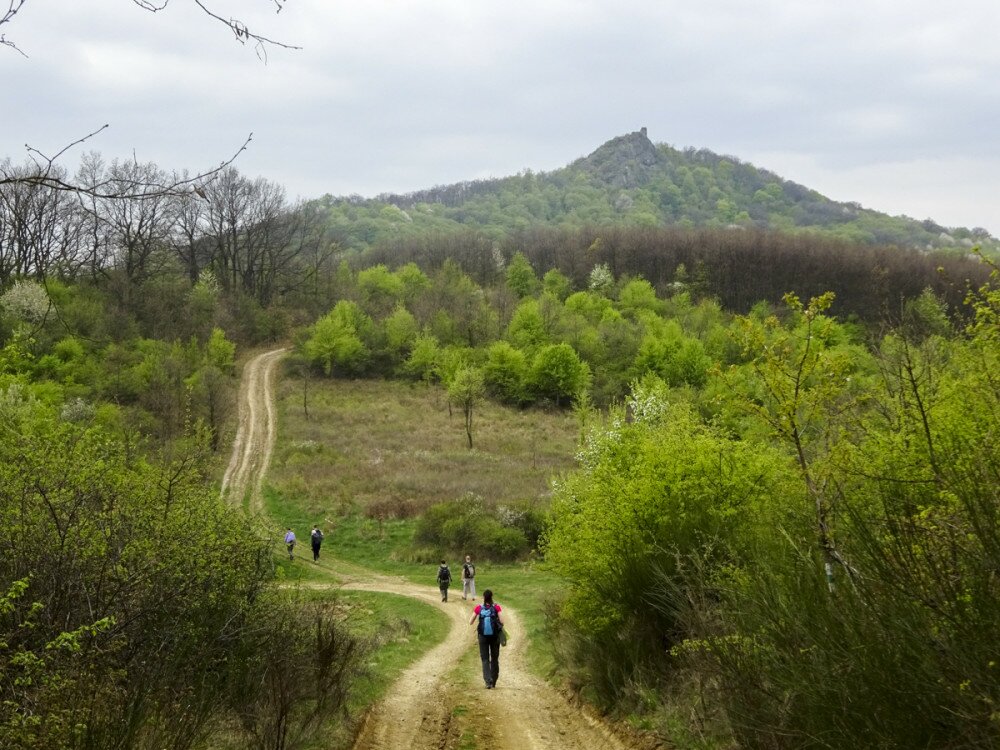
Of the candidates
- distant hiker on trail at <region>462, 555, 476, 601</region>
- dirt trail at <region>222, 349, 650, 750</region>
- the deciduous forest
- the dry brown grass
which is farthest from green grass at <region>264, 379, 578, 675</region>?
the deciduous forest

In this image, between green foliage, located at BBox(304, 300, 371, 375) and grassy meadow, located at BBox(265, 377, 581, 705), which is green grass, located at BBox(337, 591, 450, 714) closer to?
grassy meadow, located at BBox(265, 377, 581, 705)

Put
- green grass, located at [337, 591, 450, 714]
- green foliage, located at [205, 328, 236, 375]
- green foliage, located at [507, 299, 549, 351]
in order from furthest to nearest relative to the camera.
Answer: green foliage, located at [507, 299, 549, 351]
green foliage, located at [205, 328, 236, 375]
green grass, located at [337, 591, 450, 714]

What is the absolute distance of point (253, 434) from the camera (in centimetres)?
4756

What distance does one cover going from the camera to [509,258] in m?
114

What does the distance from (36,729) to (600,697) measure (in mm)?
7965

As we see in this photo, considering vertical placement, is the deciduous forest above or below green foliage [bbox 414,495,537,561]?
above

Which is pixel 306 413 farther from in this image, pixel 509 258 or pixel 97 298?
pixel 509 258

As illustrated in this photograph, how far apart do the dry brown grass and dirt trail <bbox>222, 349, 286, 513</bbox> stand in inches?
35.6

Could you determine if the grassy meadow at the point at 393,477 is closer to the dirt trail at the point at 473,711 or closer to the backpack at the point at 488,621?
the dirt trail at the point at 473,711

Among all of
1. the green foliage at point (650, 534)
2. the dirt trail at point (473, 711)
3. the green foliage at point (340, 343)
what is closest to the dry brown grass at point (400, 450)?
the green foliage at point (340, 343)

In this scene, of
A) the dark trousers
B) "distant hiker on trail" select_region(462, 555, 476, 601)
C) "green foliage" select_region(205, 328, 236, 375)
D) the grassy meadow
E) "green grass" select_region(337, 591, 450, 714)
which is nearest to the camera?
"green grass" select_region(337, 591, 450, 714)

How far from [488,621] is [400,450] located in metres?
34.0

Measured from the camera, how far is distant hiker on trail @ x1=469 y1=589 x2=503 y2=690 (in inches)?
466

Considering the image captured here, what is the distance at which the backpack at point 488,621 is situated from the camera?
11820mm
